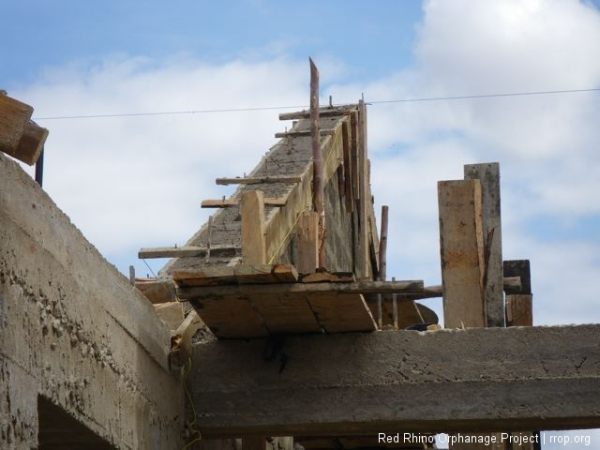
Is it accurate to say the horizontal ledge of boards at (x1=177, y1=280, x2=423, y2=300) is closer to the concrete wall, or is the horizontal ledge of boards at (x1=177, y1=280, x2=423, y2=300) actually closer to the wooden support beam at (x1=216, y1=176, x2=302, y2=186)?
the concrete wall

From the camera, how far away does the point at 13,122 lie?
466cm

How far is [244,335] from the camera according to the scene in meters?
8.02

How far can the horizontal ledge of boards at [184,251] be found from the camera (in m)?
10.8

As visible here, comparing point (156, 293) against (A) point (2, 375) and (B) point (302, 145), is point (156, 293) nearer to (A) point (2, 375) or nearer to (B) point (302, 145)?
(A) point (2, 375)

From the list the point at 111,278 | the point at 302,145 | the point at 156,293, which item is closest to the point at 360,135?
the point at 302,145

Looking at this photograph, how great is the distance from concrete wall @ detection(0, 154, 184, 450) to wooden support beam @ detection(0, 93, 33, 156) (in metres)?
0.47

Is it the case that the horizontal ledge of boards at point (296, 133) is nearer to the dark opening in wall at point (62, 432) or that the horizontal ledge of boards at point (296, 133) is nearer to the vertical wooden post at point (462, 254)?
the vertical wooden post at point (462, 254)

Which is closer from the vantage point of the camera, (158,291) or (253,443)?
(158,291)

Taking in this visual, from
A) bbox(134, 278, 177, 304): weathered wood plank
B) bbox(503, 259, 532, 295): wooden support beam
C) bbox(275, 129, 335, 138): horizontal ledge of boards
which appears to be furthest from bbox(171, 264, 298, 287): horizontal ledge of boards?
bbox(275, 129, 335, 138): horizontal ledge of boards

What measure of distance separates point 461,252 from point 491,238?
0.70 metres

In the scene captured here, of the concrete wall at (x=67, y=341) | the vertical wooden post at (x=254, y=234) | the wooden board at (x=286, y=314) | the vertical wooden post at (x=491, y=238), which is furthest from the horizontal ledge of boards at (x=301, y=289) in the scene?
the vertical wooden post at (x=491, y=238)

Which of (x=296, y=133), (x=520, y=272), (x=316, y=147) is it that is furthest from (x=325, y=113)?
A: (x=520, y=272)

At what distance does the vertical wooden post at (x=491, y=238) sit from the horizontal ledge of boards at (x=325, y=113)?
7231 millimetres

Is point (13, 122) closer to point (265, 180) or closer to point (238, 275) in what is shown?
point (238, 275)
